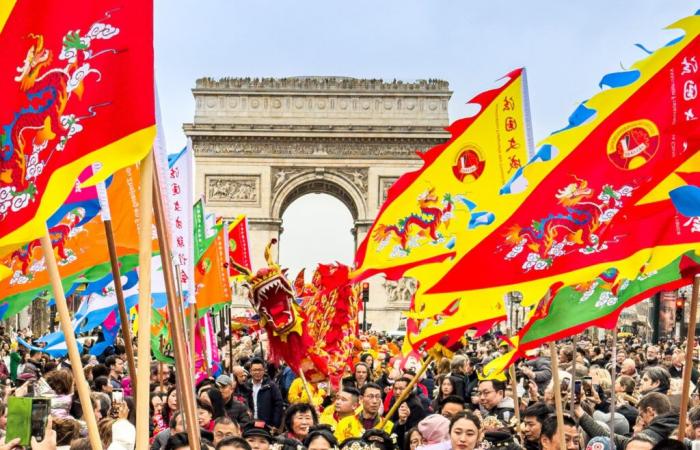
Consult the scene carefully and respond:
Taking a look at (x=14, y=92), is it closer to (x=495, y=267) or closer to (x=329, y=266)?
(x=495, y=267)

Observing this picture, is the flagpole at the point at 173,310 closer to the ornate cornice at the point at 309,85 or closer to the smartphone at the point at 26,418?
the smartphone at the point at 26,418

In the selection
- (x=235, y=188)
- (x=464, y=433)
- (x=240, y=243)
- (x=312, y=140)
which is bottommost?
(x=464, y=433)

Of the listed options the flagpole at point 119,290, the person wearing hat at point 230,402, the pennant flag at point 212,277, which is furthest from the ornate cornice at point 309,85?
the flagpole at point 119,290

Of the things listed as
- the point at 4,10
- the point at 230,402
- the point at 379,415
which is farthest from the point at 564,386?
the point at 4,10

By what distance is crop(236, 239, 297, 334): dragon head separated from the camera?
33.5 ft

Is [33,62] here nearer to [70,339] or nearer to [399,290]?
A: [70,339]

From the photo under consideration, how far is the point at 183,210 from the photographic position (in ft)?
22.2

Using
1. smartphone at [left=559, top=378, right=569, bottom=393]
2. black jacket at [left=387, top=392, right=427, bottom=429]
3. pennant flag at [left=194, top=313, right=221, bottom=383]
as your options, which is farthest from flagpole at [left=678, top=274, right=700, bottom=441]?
pennant flag at [left=194, top=313, right=221, bottom=383]

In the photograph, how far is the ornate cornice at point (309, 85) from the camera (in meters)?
50.1

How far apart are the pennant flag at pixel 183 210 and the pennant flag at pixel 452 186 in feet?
6.35

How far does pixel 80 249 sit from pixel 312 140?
42.7m

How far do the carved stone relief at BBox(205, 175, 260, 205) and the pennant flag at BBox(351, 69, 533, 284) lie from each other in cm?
3986

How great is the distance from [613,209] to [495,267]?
683 mm

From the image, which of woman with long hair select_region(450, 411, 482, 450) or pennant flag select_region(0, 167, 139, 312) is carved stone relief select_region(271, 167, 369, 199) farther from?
woman with long hair select_region(450, 411, 482, 450)
